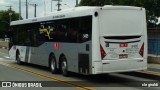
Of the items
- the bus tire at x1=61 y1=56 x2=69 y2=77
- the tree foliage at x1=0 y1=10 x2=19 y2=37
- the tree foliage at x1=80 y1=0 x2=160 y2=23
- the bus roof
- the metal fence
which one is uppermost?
the tree foliage at x1=0 y1=10 x2=19 y2=37

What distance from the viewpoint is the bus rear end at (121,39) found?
54.4 feet

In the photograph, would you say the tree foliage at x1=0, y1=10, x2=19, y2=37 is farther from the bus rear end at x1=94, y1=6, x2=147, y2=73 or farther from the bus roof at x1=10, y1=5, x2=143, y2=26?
the bus rear end at x1=94, y1=6, x2=147, y2=73

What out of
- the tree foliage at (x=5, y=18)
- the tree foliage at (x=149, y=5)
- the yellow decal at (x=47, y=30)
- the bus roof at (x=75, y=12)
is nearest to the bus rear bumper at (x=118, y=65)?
the bus roof at (x=75, y=12)

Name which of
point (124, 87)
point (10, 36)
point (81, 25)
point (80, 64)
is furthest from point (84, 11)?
point (10, 36)

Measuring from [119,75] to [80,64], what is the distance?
9.98ft

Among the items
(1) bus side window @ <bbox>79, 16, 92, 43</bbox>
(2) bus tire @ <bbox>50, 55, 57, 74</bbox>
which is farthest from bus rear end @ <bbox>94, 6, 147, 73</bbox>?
(2) bus tire @ <bbox>50, 55, 57, 74</bbox>

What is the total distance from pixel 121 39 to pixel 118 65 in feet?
3.41

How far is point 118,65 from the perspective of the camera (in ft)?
55.0

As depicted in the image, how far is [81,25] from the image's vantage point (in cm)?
1770

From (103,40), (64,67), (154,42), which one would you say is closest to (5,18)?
(154,42)

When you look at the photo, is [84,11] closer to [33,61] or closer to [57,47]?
[57,47]

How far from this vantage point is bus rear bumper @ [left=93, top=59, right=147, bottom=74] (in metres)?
16.4

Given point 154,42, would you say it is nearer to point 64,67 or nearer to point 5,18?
point 64,67

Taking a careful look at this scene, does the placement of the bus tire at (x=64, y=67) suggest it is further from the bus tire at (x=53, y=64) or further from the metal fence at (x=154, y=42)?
the metal fence at (x=154, y=42)
